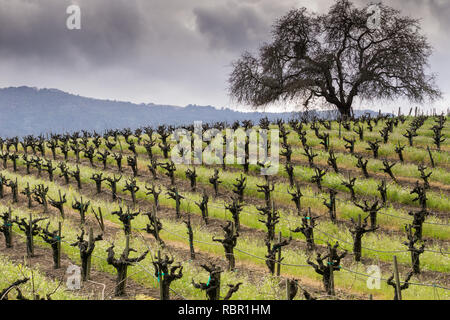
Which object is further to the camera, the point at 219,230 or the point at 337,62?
the point at 337,62

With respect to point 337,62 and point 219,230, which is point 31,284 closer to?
point 219,230

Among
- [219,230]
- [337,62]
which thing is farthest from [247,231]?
[337,62]

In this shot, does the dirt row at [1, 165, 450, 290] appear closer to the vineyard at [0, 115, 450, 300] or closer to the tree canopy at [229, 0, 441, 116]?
the vineyard at [0, 115, 450, 300]

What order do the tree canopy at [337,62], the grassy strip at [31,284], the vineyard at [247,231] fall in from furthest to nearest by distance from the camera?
the tree canopy at [337,62]
the vineyard at [247,231]
the grassy strip at [31,284]

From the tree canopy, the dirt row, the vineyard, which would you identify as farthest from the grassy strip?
the tree canopy

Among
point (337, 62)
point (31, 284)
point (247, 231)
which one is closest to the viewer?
point (31, 284)

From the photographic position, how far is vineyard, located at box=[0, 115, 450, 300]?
11.7 metres

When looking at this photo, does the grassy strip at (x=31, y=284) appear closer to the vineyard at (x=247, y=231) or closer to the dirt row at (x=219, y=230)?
the vineyard at (x=247, y=231)

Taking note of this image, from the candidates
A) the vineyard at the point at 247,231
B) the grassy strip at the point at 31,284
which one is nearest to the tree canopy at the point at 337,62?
the vineyard at the point at 247,231

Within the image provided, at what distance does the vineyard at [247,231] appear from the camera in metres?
11.7

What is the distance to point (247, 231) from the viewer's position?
62.1 feet

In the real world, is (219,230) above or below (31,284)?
below

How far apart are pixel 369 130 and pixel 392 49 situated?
51.8ft

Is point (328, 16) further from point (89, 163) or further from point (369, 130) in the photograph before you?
point (89, 163)
